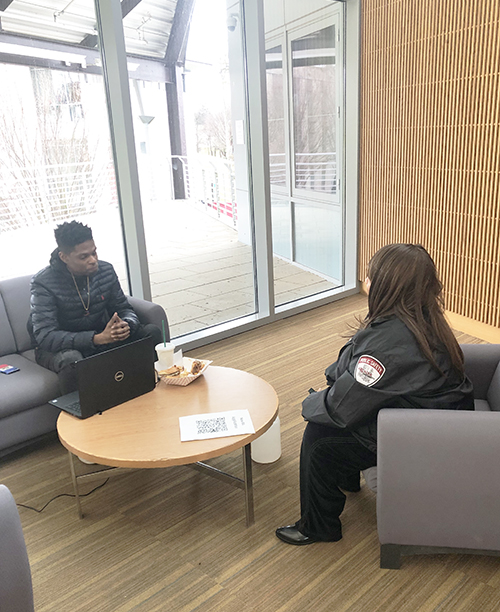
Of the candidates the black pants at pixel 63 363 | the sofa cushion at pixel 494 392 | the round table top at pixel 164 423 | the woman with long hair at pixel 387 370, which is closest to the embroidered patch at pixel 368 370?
the woman with long hair at pixel 387 370

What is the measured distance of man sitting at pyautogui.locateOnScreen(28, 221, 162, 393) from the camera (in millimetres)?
3080

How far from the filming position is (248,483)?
2.35 metres

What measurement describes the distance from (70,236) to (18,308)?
2.17ft

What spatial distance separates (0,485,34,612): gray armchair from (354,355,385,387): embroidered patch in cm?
120

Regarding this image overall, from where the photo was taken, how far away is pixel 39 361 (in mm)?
3156

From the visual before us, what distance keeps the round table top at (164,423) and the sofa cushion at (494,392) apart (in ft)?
3.11

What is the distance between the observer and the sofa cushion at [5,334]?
10.9ft

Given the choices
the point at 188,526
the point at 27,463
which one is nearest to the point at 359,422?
the point at 188,526

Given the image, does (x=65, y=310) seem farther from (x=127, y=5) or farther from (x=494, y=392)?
(x=494, y=392)

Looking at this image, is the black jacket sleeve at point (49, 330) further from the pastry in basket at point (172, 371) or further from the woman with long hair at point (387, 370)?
the woman with long hair at point (387, 370)

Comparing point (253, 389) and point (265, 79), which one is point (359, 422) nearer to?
point (253, 389)

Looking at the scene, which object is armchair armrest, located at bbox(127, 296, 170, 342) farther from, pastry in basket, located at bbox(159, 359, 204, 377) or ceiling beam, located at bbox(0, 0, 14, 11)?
ceiling beam, located at bbox(0, 0, 14, 11)

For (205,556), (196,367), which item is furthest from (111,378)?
(205,556)

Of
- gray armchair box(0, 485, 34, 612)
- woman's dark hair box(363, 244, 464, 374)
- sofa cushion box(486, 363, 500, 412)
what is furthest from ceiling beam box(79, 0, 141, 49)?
sofa cushion box(486, 363, 500, 412)
